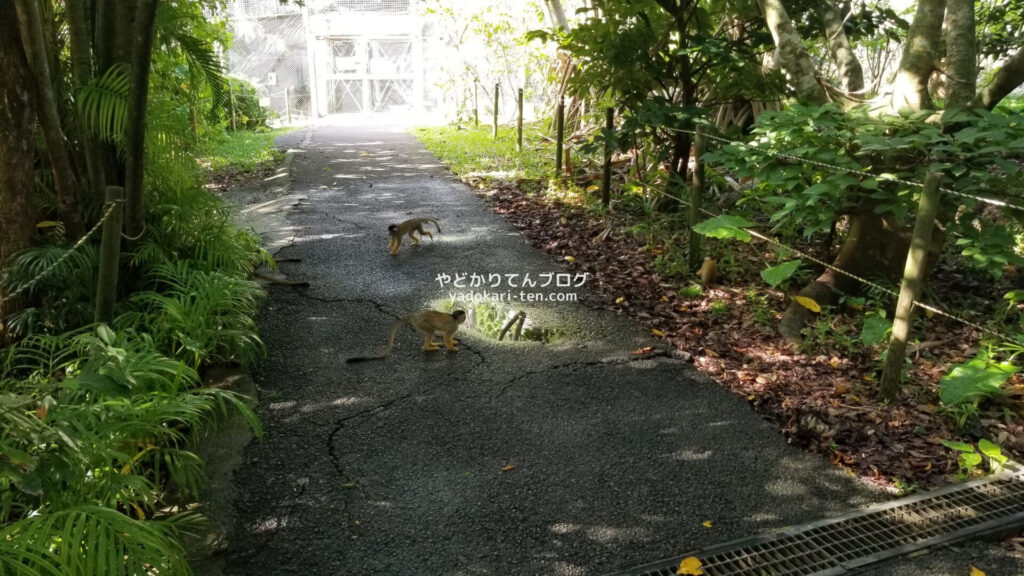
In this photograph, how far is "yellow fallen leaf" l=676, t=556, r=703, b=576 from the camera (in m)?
2.64

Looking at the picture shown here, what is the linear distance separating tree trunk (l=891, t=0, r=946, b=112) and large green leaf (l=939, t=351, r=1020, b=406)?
1974mm

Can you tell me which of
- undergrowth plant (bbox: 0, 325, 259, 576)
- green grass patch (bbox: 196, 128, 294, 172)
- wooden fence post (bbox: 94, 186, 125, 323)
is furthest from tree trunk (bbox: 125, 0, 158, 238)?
green grass patch (bbox: 196, 128, 294, 172)

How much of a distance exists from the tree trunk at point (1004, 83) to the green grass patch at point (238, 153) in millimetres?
9884

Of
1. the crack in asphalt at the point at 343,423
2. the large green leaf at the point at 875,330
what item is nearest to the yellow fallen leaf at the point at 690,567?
the crack in asphalt at the point at 343,423

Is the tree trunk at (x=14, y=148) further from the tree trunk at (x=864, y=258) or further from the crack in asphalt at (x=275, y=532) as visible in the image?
the tree trunk at (x=864, y=258)

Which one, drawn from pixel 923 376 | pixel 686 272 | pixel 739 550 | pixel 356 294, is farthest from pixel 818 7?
pixel 739 550

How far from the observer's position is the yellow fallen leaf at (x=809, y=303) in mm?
4664

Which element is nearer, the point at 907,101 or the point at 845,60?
the point at 907,101

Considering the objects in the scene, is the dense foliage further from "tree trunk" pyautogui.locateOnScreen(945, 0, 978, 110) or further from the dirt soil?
"tree trunk" pyautogui.locateOnScreen(945, 0, 978, 110)

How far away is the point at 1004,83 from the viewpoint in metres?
4.30

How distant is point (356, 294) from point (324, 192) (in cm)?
482

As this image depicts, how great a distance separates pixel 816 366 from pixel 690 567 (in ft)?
7.11

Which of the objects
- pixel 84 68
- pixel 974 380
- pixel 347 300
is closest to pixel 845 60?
pixel 974 380

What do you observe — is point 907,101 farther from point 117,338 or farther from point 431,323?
point 117,338
